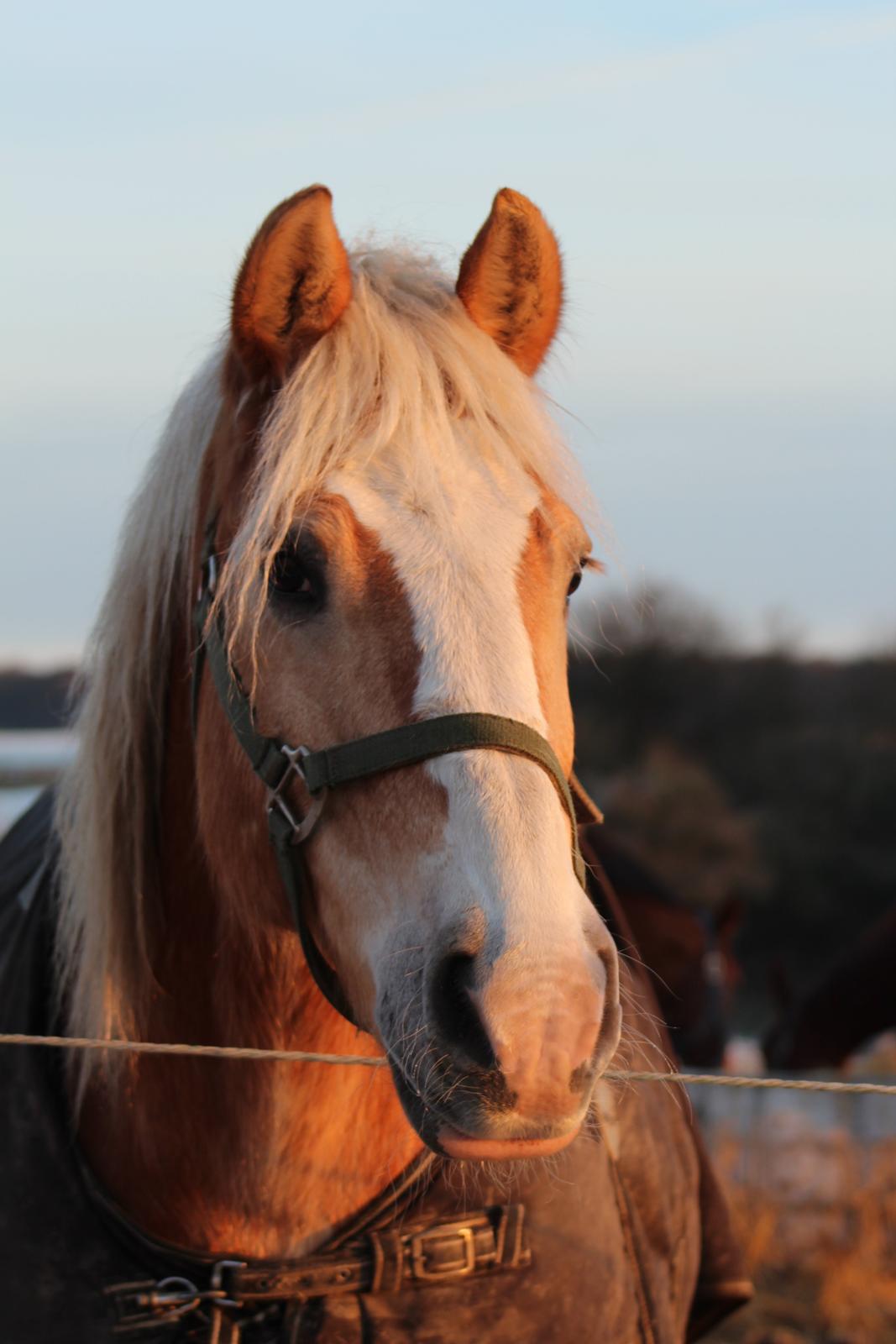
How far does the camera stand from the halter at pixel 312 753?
5.41ft

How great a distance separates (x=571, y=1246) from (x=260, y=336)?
144cm

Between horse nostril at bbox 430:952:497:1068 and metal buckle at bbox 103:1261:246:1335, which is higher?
horse nostril at bbox 430:952:497:1068

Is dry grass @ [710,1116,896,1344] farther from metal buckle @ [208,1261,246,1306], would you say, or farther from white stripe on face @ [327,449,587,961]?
white stripe on face @ [327,449,587,961]

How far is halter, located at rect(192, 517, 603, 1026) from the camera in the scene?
64.9 inches

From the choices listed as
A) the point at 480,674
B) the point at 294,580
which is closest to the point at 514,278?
the point at 294,580

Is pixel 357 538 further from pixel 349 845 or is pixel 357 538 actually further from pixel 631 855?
pixel 631 855

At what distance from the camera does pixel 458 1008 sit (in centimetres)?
155

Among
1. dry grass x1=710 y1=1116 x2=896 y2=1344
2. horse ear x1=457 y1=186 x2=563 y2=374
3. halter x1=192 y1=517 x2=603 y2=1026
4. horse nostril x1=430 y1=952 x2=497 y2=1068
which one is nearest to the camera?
horse nostril x1=430 y1=952 x2=497 y2=1068

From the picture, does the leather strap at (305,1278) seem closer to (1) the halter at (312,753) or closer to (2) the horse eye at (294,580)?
(1) the halter at (312,753)

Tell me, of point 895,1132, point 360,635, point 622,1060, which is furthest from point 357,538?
point 895,1132

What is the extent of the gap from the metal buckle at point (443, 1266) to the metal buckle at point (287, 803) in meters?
0.65

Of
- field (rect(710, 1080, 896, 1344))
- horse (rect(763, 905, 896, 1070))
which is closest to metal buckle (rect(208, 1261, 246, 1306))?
field (rect(710, 1080, 896, 1344))

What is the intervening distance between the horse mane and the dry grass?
3.61 metres

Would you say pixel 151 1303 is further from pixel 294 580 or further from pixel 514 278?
pixel 514 278
